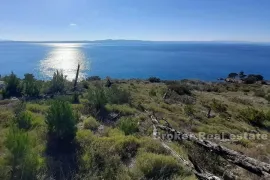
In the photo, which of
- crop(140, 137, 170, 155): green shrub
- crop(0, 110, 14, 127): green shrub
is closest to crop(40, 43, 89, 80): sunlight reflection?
crop(0, 110, 14, 127): green shrub

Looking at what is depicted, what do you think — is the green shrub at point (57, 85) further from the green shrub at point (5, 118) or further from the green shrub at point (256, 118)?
the green shrub at point (256, 118)

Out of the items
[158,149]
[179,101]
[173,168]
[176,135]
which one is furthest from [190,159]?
[179,101]

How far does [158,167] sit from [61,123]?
296cm

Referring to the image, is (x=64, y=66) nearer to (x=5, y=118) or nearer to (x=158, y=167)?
(x=5, y=118)

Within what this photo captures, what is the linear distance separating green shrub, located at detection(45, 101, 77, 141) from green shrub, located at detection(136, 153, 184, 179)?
2184 mm

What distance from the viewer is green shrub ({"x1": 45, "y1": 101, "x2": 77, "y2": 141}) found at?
21.2ft

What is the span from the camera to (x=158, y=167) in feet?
17.4

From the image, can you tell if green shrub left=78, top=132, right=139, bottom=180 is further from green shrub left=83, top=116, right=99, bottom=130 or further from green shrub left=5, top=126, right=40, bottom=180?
green shrub left=83, top=116, right=99, bottom=130

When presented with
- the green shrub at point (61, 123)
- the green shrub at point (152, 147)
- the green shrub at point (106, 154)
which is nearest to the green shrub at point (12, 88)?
the green shrub at point (61, 123)

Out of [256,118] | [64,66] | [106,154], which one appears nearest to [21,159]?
[106,154]

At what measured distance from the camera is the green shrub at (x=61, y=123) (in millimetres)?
6448

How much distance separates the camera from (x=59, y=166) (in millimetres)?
5230

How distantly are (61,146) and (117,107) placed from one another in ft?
16.8

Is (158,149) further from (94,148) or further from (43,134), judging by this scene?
(43,134)
